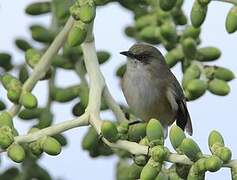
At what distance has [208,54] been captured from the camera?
2.69m

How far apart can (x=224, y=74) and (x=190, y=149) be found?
32.6 inches

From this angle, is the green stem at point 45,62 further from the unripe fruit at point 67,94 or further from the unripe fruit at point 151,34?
the unripe fruit at point 151,34

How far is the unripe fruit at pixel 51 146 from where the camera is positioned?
1.98 meters

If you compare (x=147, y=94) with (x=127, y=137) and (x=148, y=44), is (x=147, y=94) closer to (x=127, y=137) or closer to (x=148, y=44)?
(x=148, y=44)

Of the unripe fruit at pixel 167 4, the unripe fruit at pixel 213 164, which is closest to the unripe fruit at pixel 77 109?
the unripe fruit at pixel 167 4

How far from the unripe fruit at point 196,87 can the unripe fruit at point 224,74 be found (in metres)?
0.10

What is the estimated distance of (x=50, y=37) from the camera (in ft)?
8.89

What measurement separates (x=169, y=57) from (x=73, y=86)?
30cm

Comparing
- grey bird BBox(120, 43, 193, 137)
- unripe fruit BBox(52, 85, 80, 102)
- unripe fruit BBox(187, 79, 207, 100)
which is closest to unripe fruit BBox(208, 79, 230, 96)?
unripe fruit BBox(187, 79, 207, 100)

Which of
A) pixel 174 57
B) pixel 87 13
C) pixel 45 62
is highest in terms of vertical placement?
pixel 87 13

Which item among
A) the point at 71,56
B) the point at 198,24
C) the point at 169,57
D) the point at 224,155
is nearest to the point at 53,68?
the point at 71,56

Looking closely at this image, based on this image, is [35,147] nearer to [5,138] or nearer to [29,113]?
[5,138]

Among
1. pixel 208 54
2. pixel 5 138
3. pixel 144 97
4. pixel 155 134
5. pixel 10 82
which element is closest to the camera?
pixel 155 134

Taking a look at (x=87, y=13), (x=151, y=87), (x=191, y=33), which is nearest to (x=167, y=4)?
(x=87, y=13)
